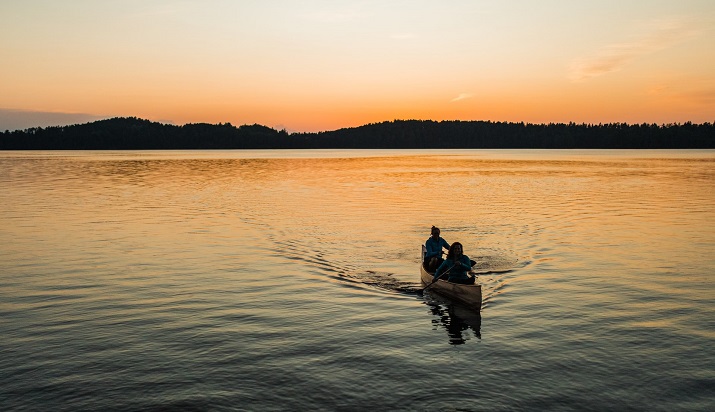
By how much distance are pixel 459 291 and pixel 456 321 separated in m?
1.91

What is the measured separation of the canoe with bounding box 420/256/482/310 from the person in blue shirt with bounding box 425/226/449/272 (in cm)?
94

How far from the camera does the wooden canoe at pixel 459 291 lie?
20533 millimetres

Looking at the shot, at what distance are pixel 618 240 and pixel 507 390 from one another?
2602 centimetres

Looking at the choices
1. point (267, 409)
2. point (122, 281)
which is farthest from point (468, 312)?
point (122, 281)

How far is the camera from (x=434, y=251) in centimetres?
2512

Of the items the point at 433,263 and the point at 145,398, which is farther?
the point at 433,263

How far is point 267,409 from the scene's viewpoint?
12891mm

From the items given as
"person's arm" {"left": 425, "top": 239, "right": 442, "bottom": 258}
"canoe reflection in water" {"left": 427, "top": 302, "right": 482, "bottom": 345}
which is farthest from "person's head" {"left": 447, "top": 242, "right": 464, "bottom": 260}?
"person's arm" {"left": 425, "top": 239, "right": 442, "bottom": 258}

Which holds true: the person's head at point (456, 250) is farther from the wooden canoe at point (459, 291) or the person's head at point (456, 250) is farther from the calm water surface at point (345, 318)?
the calm water surface at point (345, 318)

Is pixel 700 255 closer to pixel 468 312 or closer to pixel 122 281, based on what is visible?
pixel 468 312

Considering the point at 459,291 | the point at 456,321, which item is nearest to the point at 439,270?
the point at 459,291

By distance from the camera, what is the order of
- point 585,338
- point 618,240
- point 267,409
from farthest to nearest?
point 618,240, point 585,338, point 267,409

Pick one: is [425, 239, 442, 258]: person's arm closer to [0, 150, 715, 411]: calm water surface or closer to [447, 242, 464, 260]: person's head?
[0, 150, 715, 411]: calm water surface

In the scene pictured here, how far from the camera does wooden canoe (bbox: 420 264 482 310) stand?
20.5 metres
